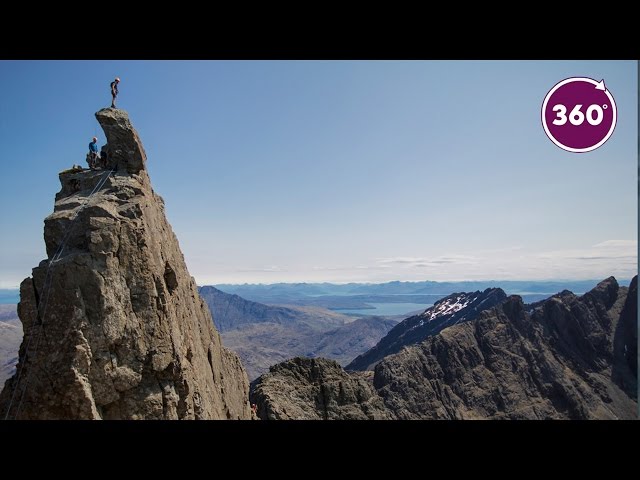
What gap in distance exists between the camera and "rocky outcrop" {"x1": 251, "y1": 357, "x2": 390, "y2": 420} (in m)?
56.8

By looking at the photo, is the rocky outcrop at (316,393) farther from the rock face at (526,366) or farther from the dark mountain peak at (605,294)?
the dark mountain peak at (605,294)

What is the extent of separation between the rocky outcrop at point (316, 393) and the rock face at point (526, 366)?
7046cm

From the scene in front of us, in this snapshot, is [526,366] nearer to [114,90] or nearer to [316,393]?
[316,393]

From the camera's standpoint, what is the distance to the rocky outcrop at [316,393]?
186ft

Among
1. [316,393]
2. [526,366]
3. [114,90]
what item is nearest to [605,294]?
[526,366]

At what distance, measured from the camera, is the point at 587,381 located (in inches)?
6329

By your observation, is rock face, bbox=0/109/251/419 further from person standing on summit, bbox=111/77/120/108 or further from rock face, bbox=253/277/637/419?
rock face, bbox=253/277/637/419

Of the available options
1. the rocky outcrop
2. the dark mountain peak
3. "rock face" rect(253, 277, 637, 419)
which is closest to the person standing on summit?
the rocky outcrop

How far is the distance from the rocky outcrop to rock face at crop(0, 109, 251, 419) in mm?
38429
